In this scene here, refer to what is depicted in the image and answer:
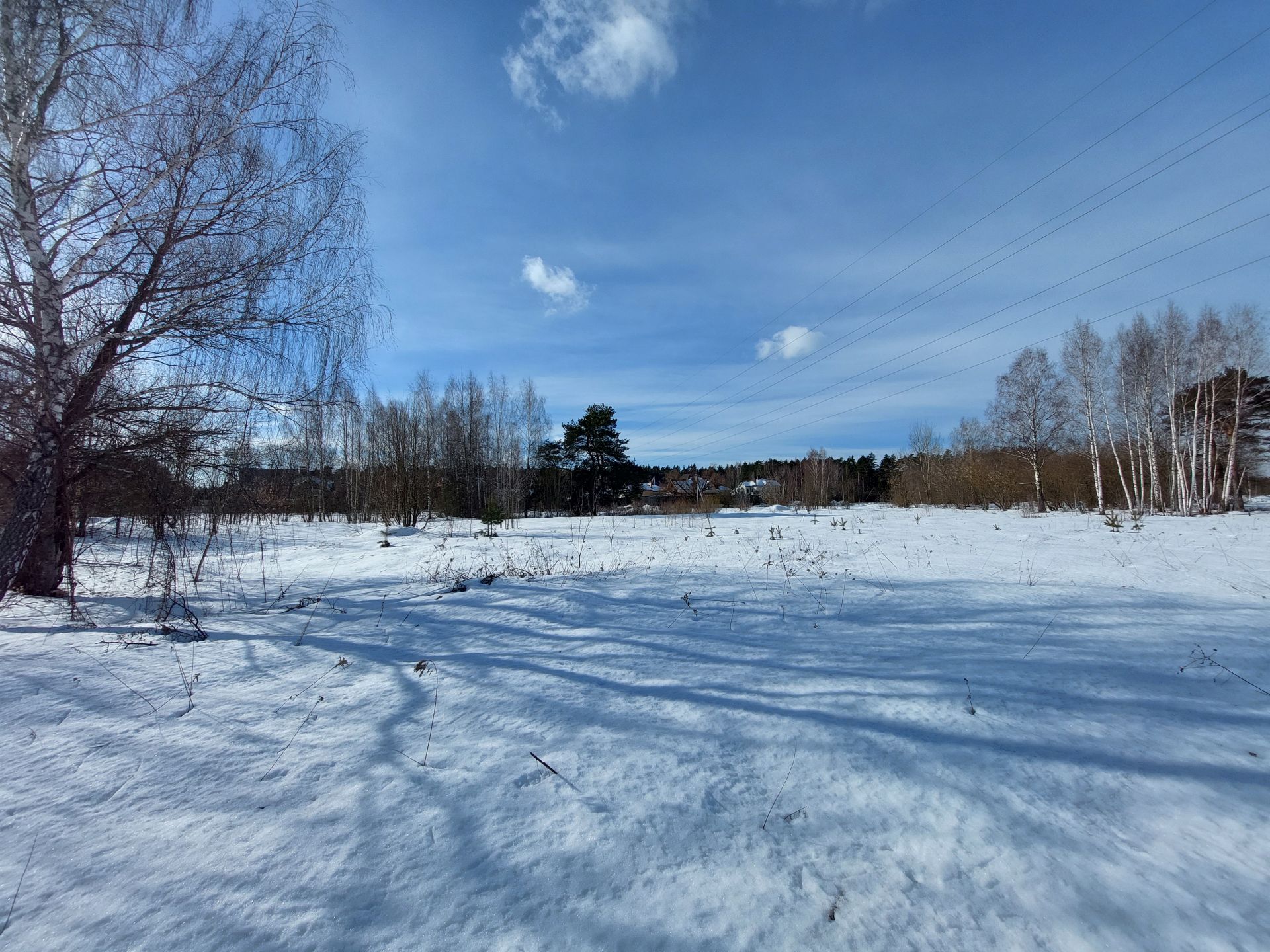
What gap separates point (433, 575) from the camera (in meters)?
6.27

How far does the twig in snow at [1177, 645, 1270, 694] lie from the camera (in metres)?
2.57

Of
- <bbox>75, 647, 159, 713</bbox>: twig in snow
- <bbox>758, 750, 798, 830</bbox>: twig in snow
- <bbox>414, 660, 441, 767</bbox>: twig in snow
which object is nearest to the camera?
<bbox>758, 750, 798, 830</bbox>: twig in snow

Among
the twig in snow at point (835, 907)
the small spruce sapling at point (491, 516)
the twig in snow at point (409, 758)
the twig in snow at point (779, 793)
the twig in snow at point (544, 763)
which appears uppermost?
the small spruce sapling at point (491, 516)

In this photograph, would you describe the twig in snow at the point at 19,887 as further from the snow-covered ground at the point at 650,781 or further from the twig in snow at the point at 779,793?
the twig in snow at the point at 779,793

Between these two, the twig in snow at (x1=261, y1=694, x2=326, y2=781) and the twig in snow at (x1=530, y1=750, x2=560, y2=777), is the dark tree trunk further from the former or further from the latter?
the twig in snow at (x1=530, y1=750, x2=560, y2=777)

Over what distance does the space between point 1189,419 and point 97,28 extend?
2826 cm

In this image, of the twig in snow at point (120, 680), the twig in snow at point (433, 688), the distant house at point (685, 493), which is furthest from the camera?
the distant house at point (685, 493)

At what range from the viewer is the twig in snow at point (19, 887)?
1225 mm

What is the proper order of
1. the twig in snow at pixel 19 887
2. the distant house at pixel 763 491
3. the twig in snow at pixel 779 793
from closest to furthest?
the twig in snow at pixel 19 887 → the twig in snow at pixel 779 793 → the distant house at pixel 763 491

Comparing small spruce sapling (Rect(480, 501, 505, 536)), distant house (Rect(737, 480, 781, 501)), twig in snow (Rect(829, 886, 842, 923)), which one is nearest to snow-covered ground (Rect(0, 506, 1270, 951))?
twig in snow (Rect(829, 886, 842, 923))

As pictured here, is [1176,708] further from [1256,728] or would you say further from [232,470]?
[232,470]

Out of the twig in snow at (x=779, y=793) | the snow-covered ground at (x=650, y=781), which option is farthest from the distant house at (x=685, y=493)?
the twig in snow at (x=779, y=793)

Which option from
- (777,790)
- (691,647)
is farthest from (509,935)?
(691,647)

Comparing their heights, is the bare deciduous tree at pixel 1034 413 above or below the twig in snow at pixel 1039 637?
above
